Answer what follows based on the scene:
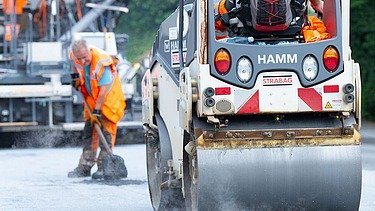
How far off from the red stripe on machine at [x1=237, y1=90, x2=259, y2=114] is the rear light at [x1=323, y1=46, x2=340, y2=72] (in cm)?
51

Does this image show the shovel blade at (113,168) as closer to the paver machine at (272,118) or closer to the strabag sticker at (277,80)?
the paver machine at (272,118)

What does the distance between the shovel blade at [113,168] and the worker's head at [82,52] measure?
3.37ft

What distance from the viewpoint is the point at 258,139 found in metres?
8.03

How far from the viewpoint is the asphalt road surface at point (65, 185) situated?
10789 mm

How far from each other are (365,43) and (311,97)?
15.2m

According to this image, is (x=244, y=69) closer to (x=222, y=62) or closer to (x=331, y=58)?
(x=222, y=62)

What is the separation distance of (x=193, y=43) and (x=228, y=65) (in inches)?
16.0

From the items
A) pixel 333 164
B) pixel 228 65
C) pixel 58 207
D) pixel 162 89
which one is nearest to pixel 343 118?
pixel 333 164

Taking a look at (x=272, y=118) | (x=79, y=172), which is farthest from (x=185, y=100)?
(x=79, y=172)

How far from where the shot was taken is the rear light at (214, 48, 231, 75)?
26.2ft

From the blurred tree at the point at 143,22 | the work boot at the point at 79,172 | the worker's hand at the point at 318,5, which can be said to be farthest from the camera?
the blurred tree at the point at 143,22

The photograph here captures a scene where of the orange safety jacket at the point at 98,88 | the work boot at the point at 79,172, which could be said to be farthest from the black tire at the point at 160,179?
the work boot at the point at 79,172

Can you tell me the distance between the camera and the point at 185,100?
8.13 m

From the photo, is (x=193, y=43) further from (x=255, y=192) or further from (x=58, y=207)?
(x=58, y=207)
